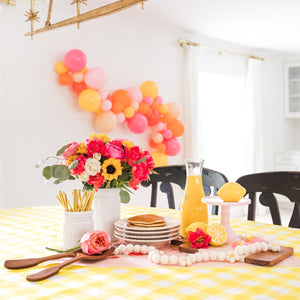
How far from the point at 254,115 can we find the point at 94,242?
5050mm

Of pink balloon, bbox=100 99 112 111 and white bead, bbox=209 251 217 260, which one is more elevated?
pink balloon, bbox=100 99 112 111

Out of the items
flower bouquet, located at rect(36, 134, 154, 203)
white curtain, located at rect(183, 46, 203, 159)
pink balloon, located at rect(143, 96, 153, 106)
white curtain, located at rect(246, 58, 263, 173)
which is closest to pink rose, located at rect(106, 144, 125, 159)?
flower bouquet, located at rect(36, 134, 154, 203)

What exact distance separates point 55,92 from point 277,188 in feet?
8.46

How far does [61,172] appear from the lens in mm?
1243

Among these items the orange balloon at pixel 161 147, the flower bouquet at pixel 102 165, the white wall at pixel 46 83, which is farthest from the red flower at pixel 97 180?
the orange balloon at pixel 161 147

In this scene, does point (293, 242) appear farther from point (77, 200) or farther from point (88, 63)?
point (88, 63)

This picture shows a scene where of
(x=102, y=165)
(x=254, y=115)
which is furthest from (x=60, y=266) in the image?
(x=254, y=115)

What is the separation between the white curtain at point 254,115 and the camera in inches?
230

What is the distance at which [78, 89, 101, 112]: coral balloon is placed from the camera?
147 inches

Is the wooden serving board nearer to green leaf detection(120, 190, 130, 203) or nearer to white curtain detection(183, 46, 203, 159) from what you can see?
green leaf detection(120, 190, 130, 203)

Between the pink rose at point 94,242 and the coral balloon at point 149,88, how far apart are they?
3224 millimetres

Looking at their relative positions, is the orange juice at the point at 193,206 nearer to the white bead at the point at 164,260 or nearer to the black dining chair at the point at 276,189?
the white bead at the point at 164,260

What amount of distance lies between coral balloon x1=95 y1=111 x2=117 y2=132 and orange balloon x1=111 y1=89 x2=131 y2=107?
0.49ft

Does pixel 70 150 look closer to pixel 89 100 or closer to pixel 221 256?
pixel 221 256
